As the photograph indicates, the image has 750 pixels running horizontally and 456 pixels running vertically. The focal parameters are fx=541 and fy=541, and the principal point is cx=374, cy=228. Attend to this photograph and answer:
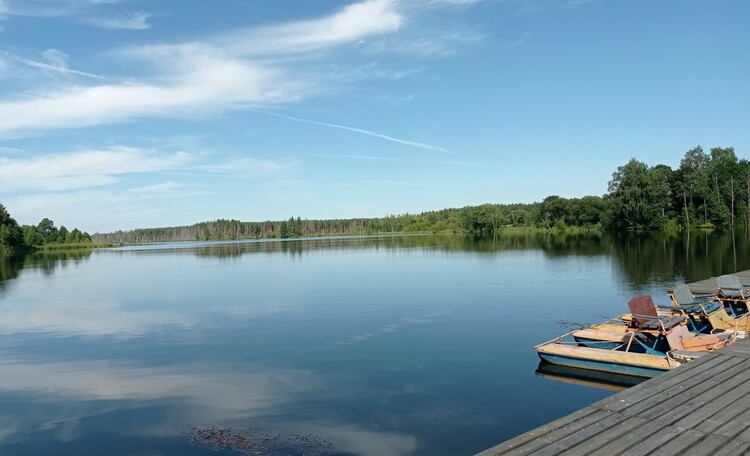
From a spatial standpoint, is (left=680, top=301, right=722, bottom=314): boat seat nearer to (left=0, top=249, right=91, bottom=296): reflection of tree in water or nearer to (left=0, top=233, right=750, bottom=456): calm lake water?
(left=0, top=233, right=750, bottom=456): calm lake water

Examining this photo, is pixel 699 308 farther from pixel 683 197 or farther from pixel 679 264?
pixel 683 197

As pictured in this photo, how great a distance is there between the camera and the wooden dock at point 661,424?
6414 millimetres

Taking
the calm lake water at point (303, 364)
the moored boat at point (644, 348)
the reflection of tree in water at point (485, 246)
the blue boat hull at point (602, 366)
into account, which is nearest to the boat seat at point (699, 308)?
the moored boat at point (644, 348)

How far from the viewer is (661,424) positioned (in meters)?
7.18

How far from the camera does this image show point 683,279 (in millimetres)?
30797

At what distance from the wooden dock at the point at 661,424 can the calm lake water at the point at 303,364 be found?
10.6 ft

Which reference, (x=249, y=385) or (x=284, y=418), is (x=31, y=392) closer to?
(x=249, y=385)

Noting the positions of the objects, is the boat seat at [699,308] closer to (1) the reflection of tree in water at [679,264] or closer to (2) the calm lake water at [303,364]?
(2) the calm lake water at [303,364]

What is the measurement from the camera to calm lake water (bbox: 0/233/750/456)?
37.0ft

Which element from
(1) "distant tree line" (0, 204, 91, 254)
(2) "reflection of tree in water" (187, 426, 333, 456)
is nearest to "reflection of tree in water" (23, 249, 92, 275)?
(1) "distant tree line" (0, 204, 91, 254)

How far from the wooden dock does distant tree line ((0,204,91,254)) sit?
142 m

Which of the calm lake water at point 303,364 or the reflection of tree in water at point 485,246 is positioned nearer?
the calm lake water at point 303,364

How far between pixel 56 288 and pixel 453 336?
36.3m

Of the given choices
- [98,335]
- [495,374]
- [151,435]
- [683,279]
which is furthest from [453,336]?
[683,279]
